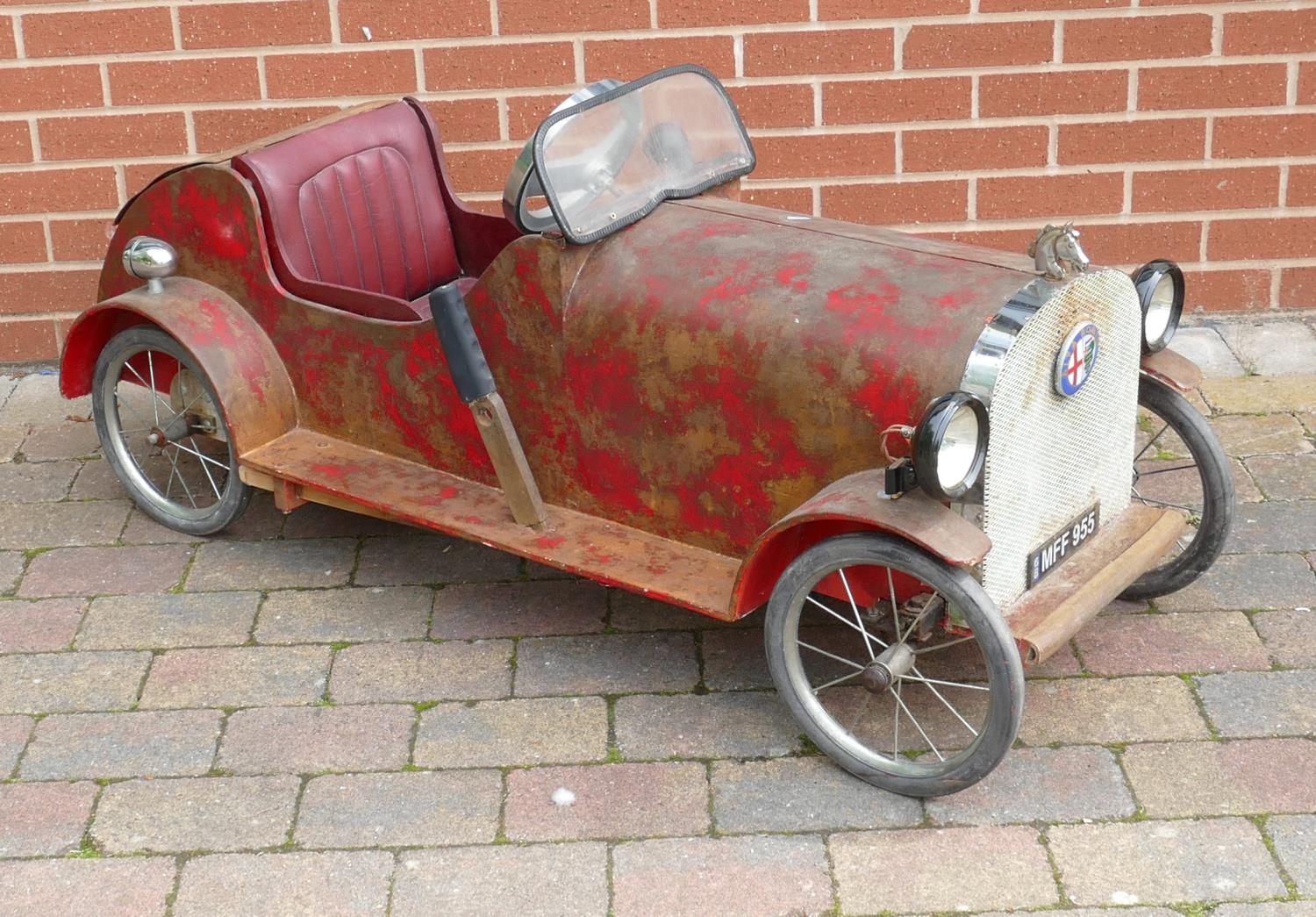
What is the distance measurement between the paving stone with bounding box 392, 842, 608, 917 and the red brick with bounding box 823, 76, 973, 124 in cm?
305

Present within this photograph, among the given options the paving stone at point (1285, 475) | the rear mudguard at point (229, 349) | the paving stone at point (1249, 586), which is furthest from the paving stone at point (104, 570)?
the paving stone at point (1285, 475)

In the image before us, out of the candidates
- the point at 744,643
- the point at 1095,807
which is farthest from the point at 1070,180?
the point at 1095,807

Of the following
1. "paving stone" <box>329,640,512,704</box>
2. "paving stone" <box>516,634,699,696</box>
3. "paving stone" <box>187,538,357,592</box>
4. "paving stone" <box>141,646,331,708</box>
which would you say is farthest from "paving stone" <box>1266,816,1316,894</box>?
"paving stone" <box>187,538,357,592</box>

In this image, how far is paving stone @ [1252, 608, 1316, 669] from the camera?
12.9 feet

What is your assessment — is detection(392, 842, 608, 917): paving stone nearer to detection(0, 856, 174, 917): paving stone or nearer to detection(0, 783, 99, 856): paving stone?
detection(0, 856, 174, 917): paving stone

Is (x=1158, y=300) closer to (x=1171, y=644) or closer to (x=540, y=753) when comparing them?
(x=1171, y=644)

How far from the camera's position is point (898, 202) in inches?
221

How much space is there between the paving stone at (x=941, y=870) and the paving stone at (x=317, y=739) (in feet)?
3.62

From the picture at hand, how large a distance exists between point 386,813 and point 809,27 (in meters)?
3.16

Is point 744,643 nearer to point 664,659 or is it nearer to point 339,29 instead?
point 664,659

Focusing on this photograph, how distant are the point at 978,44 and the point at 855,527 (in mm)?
2584

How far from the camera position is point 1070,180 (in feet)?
18.3

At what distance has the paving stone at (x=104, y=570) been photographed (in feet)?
14.6

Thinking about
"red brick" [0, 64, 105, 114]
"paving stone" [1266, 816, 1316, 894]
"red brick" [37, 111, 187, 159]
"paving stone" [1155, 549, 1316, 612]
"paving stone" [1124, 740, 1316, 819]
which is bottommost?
"paving stone" [1266, 816, 1316, 894]
